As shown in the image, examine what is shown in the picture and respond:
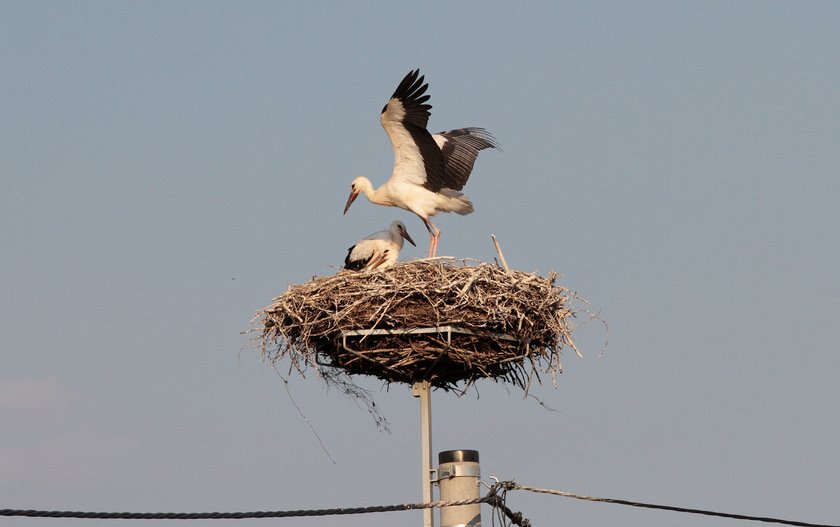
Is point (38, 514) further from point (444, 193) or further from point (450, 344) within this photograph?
point (444, 193)

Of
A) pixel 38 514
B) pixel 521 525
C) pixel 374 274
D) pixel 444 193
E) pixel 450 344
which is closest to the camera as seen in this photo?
pixel 38 514

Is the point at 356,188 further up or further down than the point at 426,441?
further up

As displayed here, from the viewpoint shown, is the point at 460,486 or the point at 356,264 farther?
the point at 356,264

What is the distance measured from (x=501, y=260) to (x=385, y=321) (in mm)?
1100

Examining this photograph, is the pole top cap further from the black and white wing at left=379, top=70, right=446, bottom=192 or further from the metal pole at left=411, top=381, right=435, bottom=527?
the black and white wing at left=379, top=70, right=446, bottom=192

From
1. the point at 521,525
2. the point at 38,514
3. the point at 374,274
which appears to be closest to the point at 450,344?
the point at 374,274

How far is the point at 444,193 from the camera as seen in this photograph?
1125 cm

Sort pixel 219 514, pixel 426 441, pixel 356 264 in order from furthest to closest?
pixel 356 264 < pixel 426 441 < pixel 219 514

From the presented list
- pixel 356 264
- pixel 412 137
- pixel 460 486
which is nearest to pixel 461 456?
pixel 460 486

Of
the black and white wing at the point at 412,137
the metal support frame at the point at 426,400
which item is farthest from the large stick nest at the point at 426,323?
the black and white wing at the point at 412,137

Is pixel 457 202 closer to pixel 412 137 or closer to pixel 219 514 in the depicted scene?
pixel 412 137

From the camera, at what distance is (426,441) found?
7168mm

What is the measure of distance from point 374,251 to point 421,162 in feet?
3.33

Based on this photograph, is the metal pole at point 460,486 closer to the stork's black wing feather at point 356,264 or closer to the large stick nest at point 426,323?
the large stick nest at point 426,323
